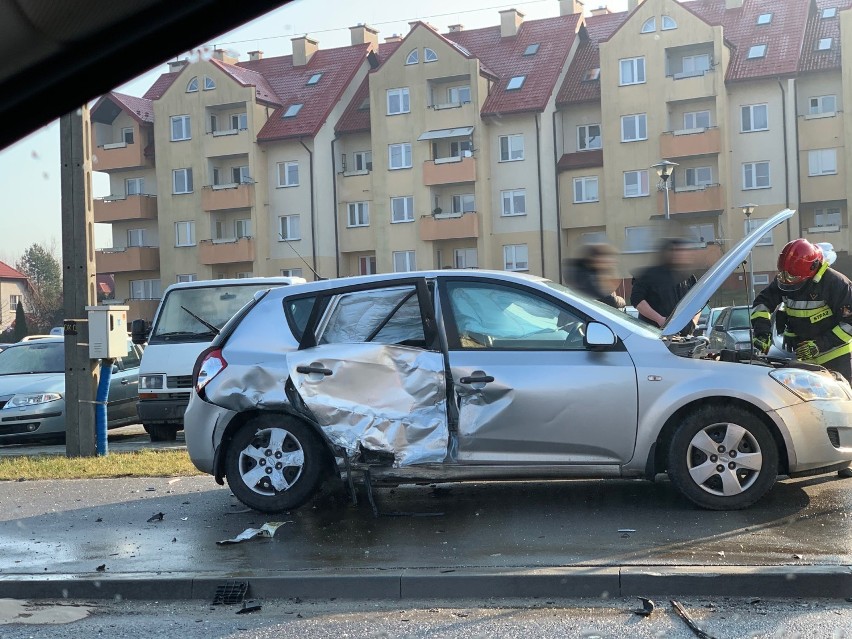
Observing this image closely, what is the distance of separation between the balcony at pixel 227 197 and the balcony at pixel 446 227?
9.41 metres

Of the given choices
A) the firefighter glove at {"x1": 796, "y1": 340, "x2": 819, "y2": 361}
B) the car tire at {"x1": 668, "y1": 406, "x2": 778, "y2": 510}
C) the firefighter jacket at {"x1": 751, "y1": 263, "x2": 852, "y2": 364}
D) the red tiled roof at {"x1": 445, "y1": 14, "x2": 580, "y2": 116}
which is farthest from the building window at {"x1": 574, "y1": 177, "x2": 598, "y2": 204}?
the car tire at {"x1": 668, "y1": 406, "x2": 778, "y2": 510}

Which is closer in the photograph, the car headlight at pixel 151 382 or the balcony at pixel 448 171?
the car headlight at pixel 151 382

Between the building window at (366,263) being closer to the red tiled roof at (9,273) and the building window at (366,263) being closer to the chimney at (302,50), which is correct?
the chimney at (302,50)

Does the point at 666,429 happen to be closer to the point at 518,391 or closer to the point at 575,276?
the point at 518,391

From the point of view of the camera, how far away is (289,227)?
56.4 m

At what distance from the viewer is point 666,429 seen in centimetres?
729

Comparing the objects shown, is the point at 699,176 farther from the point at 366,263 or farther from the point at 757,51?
the point at 366,263

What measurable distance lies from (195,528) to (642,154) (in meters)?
44.8

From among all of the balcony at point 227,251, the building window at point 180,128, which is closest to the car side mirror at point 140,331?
the balcony at point 227,251

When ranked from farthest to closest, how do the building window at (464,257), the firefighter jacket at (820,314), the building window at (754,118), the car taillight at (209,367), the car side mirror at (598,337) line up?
the building window at (464,257) → the building window at (754,118) → the firefighter jacket at (820,314) → the car taillight at (209,367) → the car side mirror at (598,337)

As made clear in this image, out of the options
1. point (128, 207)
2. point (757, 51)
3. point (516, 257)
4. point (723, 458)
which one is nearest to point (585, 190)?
point (516, 257)

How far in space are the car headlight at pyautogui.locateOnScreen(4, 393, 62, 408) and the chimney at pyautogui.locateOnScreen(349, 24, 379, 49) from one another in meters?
47.9

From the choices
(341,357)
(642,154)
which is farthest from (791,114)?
(341,357)

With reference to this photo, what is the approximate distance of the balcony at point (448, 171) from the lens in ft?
170
